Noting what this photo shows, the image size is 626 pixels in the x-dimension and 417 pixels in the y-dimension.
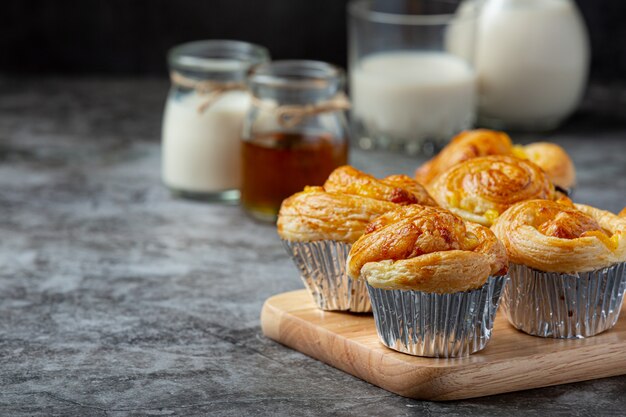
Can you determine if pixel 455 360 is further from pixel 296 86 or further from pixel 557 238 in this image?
pixel 296 86

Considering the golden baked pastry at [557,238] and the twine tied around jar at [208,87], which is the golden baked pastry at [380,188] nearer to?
the golden baked pastry at [557,238]

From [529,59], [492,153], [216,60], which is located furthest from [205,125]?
[529,59]

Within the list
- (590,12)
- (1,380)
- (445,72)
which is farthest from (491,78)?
(1,380)

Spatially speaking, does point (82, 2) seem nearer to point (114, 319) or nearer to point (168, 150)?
point (168, 150)

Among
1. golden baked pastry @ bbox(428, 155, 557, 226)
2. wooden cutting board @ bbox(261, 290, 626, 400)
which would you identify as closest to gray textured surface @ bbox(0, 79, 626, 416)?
wooden cutting board @ bbox(261, 290, 626, 400)

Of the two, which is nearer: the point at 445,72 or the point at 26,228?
the point at 26,228
